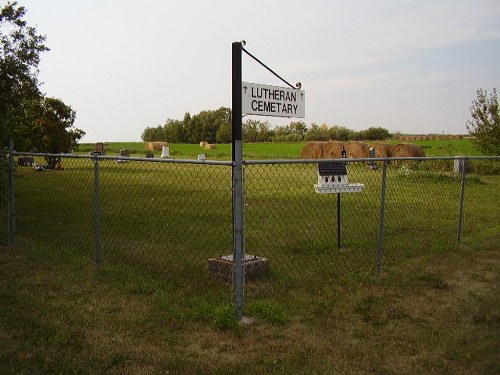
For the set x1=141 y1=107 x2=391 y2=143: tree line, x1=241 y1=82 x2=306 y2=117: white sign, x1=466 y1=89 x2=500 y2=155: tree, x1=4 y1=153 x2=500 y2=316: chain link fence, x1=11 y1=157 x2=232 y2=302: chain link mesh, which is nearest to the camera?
x1=241 y1=82 x2=306 y2=117: white sign

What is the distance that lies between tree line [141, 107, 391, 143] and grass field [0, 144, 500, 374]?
1475 inches

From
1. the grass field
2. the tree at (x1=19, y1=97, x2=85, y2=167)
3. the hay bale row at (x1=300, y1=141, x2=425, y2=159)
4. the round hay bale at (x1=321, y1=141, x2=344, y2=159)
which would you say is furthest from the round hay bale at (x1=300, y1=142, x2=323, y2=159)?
the grass field

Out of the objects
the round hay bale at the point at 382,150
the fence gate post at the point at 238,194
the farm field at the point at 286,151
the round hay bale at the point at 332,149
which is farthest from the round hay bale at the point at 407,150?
the fence gate post at the point at 238,194

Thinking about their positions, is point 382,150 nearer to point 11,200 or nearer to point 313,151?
point 313,151

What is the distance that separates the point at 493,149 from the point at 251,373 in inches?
924

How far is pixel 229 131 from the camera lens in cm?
6650

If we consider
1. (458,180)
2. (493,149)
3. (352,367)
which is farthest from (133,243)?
(493,149)

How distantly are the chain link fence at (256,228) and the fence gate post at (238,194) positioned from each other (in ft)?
0.48

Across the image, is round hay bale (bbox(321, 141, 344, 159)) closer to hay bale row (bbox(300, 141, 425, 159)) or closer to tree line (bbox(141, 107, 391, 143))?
hay bale row (bbox(300, 141, 425, 159))

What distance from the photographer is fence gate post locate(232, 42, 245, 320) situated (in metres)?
4.16

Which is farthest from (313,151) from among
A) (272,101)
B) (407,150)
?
(272,101)

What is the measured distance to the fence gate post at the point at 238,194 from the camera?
13.7 feet

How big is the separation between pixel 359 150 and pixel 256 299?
76.1 feet

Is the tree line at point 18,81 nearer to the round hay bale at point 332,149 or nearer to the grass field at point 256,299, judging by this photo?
the grass field at point 256,299
